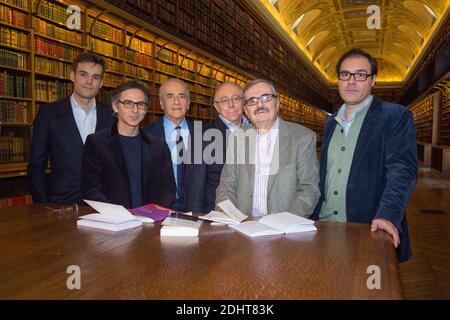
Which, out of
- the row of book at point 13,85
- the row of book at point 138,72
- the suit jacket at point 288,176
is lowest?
the suit jacket at point 288,176

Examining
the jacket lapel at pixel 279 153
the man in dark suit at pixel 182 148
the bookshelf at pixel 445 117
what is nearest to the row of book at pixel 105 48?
the man in dark suit at pixel 182 148

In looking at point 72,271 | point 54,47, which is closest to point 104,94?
point 54,47

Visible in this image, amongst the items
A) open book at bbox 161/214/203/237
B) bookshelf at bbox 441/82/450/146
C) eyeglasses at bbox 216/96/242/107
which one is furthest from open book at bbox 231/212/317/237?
bookshelf at bbox 441/82/450/146

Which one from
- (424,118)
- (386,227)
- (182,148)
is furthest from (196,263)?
(424,118)

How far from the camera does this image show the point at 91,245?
4.96ft

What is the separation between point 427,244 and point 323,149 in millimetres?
2729

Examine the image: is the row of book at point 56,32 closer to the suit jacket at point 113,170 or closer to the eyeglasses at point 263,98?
the suit jacket at point 113,170

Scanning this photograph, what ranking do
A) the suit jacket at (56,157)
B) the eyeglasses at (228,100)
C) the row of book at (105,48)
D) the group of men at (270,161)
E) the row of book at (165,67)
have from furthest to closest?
1. the row of book at (165,67)
2. the row of book at (105,48)
3. the eyeglasses at (228,100)
4. the suit jacket at (56,157)
5. the group of men at (270,161)

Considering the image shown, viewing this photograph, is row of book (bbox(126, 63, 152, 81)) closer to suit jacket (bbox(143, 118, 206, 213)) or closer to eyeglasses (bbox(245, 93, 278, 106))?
suit jacket (bbox(143, 118, 206, 213))

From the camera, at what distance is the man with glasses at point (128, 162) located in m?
2.33

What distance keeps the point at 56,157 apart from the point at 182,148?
830 mm

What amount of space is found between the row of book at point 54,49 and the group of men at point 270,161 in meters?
2.57

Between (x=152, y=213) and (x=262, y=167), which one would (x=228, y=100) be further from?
(x=152, y=213)

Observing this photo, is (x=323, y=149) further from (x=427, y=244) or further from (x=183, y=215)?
(x=427, y=244)
